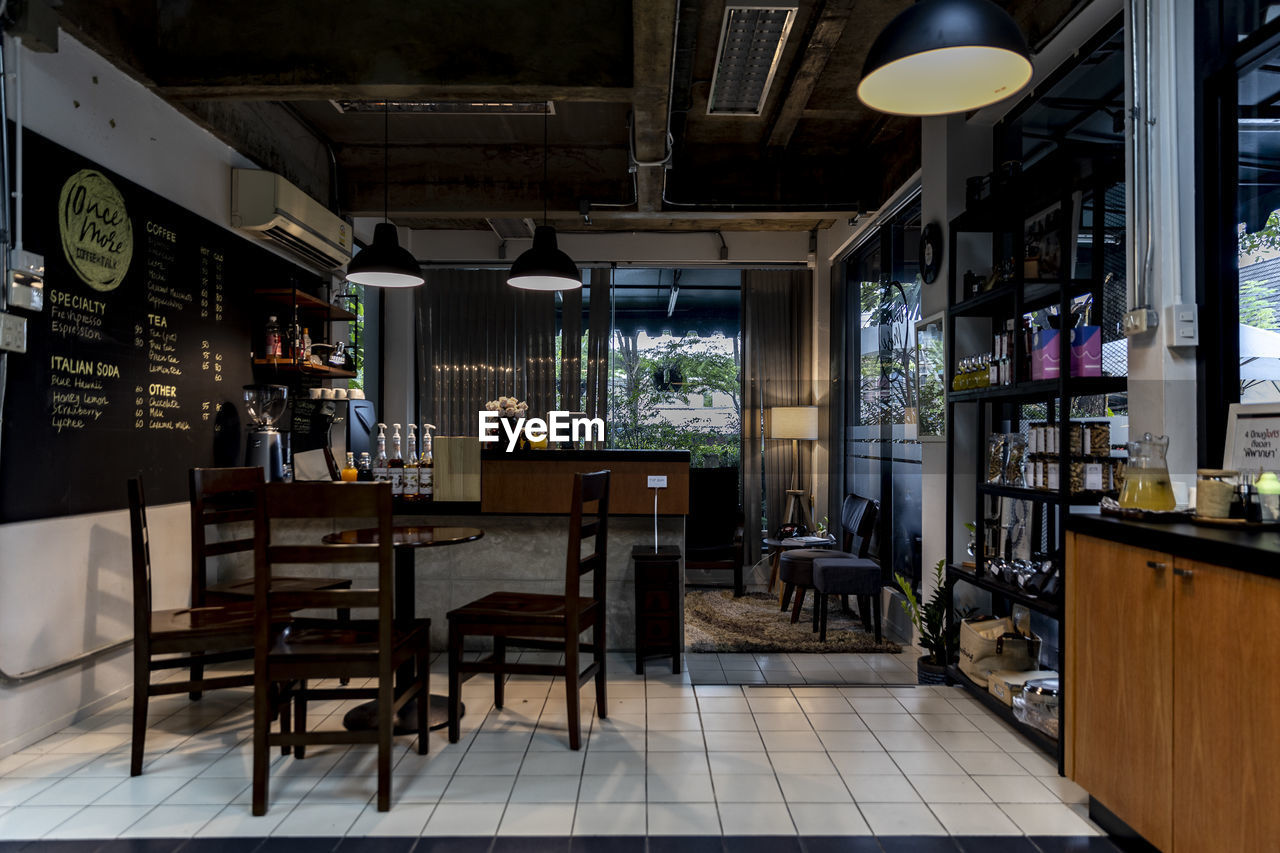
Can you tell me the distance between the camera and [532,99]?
160 inches

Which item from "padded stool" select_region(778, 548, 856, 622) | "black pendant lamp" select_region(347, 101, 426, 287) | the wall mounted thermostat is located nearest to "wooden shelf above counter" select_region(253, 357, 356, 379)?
"black pendant lamp" select_region(347, 101, 426, 287)

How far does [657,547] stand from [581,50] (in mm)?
2570

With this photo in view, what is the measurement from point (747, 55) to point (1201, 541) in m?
3.15

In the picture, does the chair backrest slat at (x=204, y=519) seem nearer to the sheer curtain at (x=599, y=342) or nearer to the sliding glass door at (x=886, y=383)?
the sliding glass door at (x=886, y=383)

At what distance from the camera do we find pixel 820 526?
7.14m

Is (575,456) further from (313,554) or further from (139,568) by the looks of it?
(139,568)

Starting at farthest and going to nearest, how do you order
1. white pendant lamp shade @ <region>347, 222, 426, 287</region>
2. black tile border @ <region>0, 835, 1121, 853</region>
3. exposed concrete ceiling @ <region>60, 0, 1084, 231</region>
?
white pendant lamp shade @ <region>347, 222, 426, 287</region>
exposed concrete ceiling @ <region>60, 0, 1084, 231</region>
black tile border @ <region>0, 835, 1121, 853</region>

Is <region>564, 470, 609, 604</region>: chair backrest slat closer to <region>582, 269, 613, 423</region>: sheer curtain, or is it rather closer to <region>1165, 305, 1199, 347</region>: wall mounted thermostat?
<region>1165, 305, 1199, 347</region>: wall mounted thermostat

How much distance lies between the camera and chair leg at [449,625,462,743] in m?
3.06

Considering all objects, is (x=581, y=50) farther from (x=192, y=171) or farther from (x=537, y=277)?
(x=192, y=171)

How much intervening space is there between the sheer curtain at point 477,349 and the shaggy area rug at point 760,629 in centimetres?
278

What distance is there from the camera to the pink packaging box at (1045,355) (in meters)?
3.14

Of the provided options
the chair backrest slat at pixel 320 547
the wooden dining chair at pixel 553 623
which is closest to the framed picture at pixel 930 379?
the wooden dining chair at pixel 553 623

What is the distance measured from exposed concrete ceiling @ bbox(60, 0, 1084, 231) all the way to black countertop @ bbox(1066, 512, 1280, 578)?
7.29 ft
